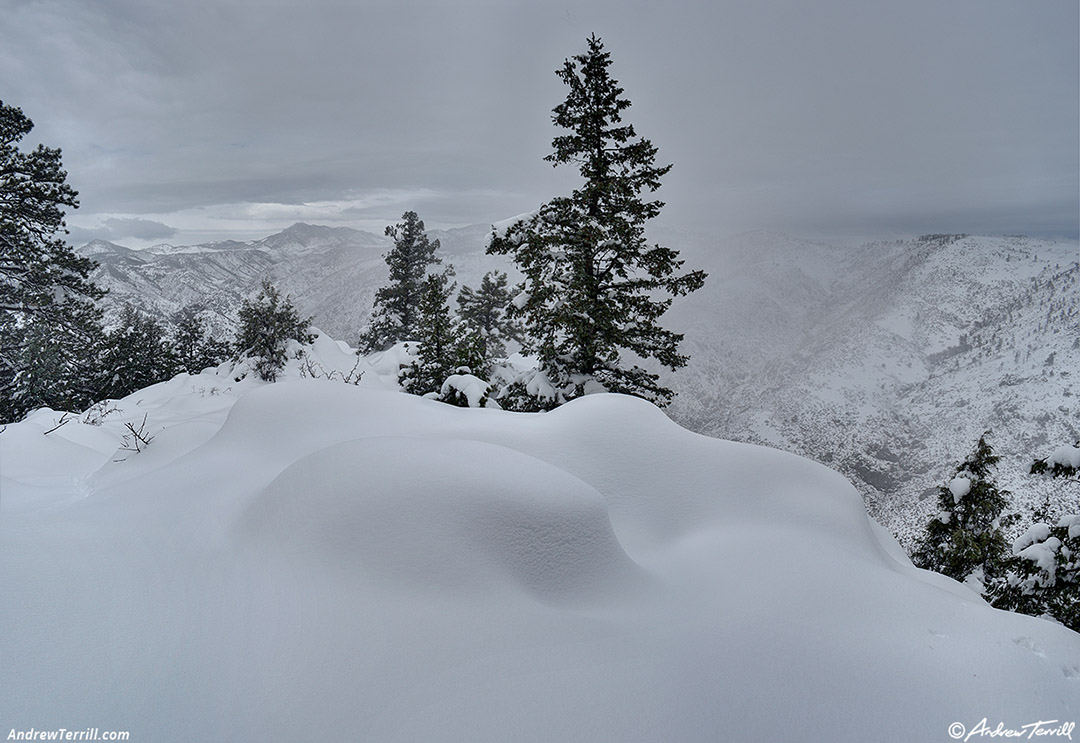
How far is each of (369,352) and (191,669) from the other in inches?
1135

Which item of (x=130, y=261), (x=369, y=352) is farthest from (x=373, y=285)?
(x=369, y=352)

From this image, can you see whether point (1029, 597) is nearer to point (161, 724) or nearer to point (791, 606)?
point (791, 606)

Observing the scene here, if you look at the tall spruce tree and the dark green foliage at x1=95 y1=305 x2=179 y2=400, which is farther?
the dark green foliage at x1=95 y1=305 x2=179 y2=400

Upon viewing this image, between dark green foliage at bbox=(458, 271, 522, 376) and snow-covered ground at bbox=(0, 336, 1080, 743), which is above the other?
dark green foliage at bbox=(458, 271, 522, 376)

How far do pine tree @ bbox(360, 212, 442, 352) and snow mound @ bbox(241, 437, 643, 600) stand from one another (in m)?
25.2

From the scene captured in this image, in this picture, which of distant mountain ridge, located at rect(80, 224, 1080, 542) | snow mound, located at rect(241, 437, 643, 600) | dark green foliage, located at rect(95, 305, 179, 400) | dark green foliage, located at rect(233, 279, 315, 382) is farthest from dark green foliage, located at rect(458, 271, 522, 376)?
distant mountain ridge, located at rect(80, 224, 1080, 542)

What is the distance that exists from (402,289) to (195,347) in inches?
677

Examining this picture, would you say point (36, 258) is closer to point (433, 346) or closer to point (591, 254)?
point (433, 346)

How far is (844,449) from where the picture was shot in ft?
429

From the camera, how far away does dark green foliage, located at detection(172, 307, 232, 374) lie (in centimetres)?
3039

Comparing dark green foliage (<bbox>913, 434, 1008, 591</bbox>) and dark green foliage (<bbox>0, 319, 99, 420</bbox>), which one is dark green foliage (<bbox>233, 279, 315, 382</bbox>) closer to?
dark green foliage (<bbox>0, 319, 99, 420</bbox>)

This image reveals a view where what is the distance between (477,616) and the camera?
3021 mm

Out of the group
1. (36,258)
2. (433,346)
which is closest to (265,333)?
(36,258)

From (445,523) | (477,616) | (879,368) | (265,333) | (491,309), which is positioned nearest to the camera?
(477,616)
